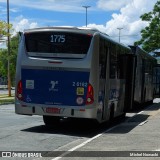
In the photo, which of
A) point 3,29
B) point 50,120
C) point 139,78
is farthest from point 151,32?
point 50,120

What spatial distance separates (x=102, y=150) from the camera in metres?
10.7

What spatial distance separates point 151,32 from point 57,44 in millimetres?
41735

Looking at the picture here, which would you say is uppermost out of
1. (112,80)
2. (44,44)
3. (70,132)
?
(44,44)

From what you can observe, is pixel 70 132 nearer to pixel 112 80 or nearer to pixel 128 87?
pixel 112 80

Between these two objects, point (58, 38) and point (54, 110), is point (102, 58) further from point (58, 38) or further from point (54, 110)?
point (54, 110)

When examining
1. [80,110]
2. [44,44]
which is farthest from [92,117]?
[44,44]

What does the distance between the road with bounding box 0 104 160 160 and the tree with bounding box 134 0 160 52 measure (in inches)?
1476

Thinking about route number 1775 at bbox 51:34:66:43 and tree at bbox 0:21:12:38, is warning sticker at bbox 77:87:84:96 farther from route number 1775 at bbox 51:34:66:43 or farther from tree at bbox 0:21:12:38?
tree at bbox 0:21:12:38

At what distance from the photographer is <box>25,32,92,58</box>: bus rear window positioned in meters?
14.5

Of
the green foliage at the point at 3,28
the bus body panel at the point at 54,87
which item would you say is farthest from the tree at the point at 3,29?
the bus body panel at the point at 54,87

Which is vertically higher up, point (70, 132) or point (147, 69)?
point (147, 69)

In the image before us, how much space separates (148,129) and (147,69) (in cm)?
1417

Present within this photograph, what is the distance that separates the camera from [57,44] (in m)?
14.7

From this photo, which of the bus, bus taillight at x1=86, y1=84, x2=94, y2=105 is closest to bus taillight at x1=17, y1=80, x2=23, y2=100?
bus taillight at x1=86, y1=84, x2=94, y2=105
